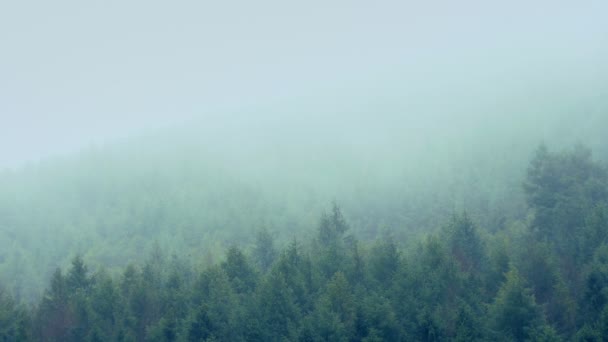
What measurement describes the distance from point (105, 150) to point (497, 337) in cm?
11796

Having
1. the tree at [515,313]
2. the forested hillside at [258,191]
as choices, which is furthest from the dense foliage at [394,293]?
the forested hillside at [258,191]

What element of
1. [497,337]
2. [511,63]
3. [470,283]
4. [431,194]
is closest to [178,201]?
[431,194]

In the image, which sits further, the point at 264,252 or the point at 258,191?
the point at 258,191

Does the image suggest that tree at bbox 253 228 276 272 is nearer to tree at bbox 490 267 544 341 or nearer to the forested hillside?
the forested hillside

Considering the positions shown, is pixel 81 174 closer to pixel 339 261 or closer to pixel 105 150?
pixel 105 150

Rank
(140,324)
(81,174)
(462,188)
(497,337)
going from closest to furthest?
(497,337)
(140,324)
(462,188)
(81,174)

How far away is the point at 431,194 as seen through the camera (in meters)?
74.2

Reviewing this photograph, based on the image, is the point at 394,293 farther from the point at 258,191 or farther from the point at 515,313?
the point at 258,191

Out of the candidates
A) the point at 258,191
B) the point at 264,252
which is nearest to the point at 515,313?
the point at 264,252

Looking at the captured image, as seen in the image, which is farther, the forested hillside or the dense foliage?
the forested hillside

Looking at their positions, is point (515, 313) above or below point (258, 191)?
below

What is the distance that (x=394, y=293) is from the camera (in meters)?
35.4

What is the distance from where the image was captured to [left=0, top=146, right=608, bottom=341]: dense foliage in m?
30.3

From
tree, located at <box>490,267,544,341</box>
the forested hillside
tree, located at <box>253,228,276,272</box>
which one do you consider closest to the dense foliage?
tree, located at <box>490,267,544,341</box>
